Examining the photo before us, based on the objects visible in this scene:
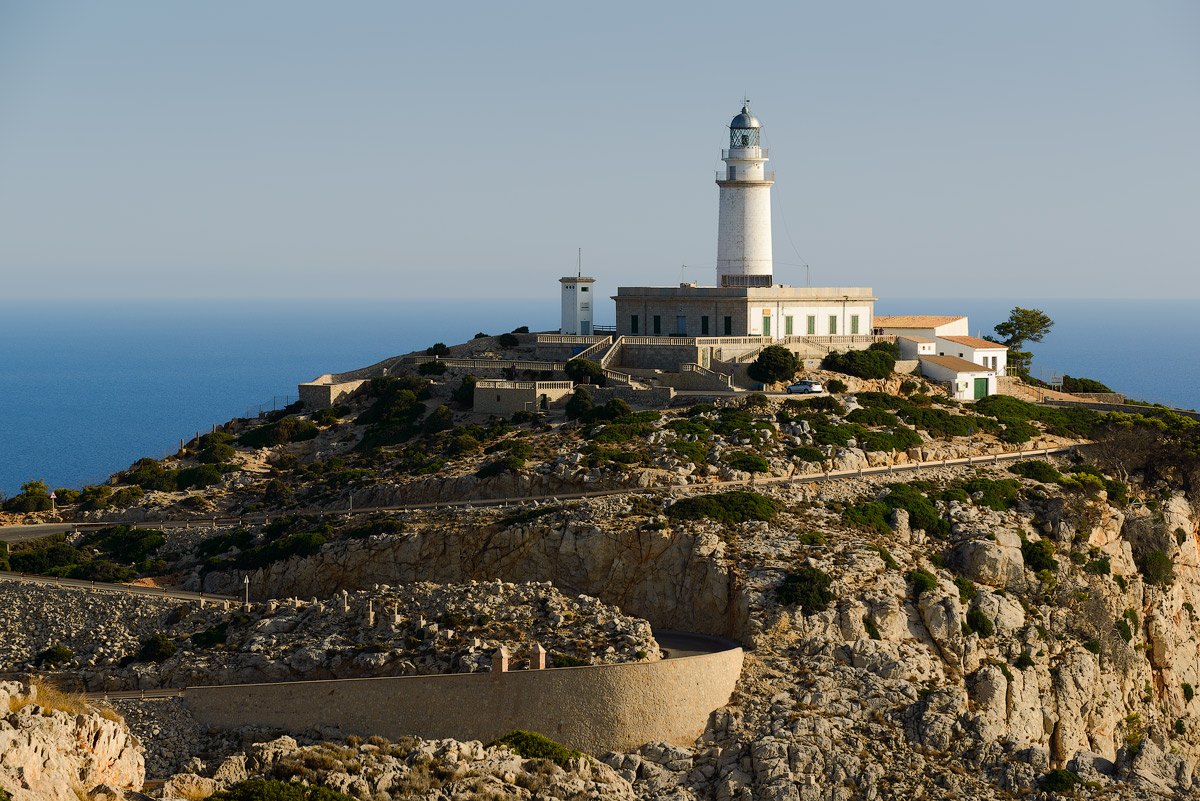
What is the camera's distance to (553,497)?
52344 millimetres

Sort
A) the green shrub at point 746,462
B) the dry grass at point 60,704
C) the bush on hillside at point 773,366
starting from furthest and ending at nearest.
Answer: the bush on hillside at point 773,366, the green shrub at point 746,462, the dry grass at point 60,704

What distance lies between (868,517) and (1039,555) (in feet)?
21.4

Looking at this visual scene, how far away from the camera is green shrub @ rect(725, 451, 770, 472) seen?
2109 inches

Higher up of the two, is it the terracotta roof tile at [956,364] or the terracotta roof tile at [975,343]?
the terracotta roof tile at [975,343]

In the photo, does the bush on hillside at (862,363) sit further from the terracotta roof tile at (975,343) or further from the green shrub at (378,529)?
the green shrub at (378,529)

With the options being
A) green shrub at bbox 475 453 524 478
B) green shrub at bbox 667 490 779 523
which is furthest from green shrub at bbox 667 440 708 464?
green shrub at bbox 475 453 524 478

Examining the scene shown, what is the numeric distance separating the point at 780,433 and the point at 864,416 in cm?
476

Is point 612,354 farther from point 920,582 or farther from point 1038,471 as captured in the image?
point 920,582

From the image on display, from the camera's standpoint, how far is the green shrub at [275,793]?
30.0 metres

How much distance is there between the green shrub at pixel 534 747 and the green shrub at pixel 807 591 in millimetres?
10011

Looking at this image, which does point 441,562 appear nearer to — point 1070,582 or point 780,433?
point 780,433

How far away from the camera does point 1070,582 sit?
161 ft

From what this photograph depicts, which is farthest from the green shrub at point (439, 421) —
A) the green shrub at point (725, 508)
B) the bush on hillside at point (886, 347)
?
the bush on hillside at point (886, 347)

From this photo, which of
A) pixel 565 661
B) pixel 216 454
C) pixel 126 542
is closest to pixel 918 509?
pixel 565 661
